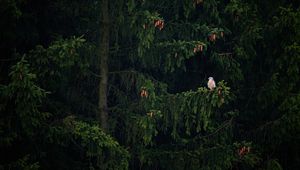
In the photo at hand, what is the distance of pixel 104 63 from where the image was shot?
34.6ft

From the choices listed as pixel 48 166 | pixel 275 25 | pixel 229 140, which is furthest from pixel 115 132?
pixel 275 25

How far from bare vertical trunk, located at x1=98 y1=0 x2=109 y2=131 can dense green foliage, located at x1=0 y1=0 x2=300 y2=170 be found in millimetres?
120

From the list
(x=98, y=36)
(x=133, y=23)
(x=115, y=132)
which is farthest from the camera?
(x=115, y=132)

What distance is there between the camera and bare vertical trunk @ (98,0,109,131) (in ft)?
33.8

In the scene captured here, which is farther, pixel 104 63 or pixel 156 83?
pixel 156 83

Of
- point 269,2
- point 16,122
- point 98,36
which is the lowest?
point 16,122

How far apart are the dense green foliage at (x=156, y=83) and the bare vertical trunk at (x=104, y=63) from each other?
0.40 ft

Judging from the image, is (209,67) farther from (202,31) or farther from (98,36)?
(98,36)

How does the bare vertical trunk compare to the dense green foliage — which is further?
the bare vertical trunk

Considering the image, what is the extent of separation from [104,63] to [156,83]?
1246 millimetres

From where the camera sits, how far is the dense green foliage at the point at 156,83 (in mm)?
9461

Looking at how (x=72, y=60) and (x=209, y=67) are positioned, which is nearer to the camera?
(x=72, y=60)

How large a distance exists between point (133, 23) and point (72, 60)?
1.60m

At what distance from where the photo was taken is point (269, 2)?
11.2 metres
